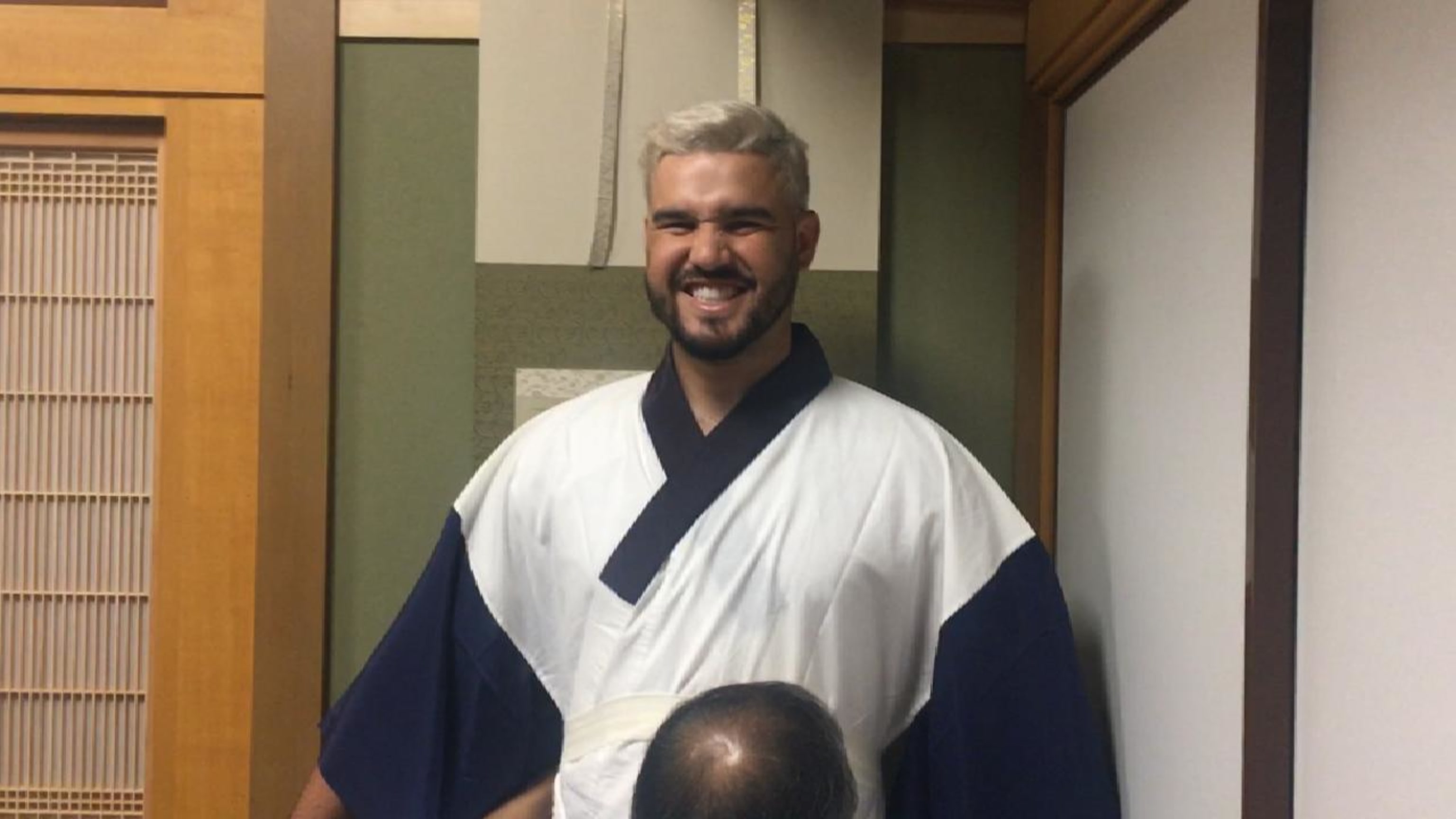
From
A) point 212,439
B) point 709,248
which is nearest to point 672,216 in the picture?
point 709,248

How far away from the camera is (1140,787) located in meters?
1.13

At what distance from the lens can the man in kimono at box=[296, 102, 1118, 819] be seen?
3.47 feet

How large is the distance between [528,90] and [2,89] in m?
0.70

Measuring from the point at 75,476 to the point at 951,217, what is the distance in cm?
122

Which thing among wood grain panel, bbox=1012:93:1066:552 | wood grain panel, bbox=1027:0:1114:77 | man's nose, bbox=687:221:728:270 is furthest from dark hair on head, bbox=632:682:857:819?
wood grain panel, bbox=1027:0:1114:77

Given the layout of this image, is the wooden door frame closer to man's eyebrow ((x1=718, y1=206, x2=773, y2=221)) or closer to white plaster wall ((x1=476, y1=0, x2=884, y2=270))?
man's eyebrow ((x1=718, y1=206, x2=773, y2=221))

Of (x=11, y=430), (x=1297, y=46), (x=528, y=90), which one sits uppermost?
(x=528, y=90)

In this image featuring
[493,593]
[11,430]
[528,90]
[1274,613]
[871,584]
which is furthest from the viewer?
[11,430]

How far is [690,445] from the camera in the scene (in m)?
1.13

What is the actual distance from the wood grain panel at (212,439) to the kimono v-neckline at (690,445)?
0.62 meters

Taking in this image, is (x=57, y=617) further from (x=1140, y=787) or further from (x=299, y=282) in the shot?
(x=1140, y=787)

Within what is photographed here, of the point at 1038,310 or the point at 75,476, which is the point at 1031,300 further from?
the point at 75,476

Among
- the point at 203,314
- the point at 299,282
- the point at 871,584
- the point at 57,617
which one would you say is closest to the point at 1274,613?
the point at 871,584

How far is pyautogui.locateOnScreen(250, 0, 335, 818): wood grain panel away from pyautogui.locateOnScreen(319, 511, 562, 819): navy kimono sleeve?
0.93 ft
